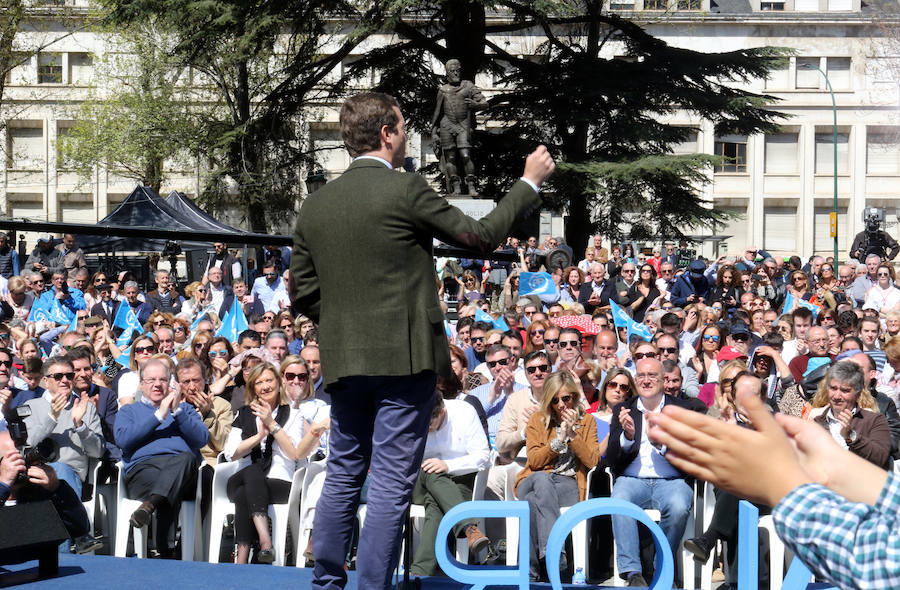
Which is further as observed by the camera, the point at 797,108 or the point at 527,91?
the point at 797,108

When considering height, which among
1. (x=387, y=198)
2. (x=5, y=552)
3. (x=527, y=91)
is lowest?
(x=5, y=552)

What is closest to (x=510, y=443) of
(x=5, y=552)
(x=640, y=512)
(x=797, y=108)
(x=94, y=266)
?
(x=640, y=512)

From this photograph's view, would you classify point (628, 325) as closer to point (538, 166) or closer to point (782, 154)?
point (538, 166)

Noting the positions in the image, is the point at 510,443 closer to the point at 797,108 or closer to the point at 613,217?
the point at 613,217

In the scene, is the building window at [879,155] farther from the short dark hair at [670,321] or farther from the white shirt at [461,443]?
the white shirt at [461,443]

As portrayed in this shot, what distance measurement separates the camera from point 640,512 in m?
5.07

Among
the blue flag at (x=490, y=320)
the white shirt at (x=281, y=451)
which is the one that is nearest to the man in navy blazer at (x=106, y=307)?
the blue flag at (x=490, y=320)

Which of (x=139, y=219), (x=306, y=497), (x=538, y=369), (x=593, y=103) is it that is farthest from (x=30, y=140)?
(x=306, y=497)

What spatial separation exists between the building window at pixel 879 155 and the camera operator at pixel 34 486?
5788 cm

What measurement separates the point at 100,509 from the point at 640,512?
3.98 meters

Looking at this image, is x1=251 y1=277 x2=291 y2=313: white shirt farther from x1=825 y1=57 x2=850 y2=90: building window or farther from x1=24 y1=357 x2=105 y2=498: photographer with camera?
x1=825 y1=57 x2=850 y2=90: building window

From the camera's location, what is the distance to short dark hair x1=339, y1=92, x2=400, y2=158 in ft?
13.2

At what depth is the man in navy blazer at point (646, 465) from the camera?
6832 mm

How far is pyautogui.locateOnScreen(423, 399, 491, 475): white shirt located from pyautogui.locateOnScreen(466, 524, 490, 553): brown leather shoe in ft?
1.20
